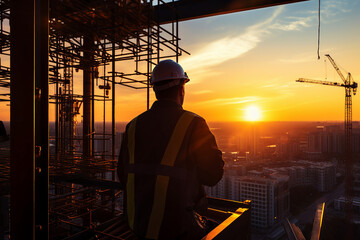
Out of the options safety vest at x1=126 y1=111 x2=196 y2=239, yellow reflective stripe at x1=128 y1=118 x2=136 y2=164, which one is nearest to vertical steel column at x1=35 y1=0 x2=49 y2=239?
yellow reflective stripe at x1=128 y1=118 x2=136 y2=164

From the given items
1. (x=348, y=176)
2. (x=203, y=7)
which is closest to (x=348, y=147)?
(x=348, y=176)

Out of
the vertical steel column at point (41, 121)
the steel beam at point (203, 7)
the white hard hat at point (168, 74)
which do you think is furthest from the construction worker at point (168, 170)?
the steel beam at point (203, 7)

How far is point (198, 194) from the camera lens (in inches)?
83.7

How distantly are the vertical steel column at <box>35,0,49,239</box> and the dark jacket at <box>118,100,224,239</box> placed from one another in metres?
0.78

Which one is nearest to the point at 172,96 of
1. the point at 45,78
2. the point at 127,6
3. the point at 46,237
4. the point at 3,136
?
the point at 45,78

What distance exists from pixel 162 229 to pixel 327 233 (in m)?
40.9

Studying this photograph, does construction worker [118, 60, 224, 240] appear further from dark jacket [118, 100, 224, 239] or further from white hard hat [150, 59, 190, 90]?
white hard hat [150, 59, 190, 90]

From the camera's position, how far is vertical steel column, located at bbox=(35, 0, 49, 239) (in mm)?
2077

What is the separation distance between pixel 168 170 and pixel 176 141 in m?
0.23

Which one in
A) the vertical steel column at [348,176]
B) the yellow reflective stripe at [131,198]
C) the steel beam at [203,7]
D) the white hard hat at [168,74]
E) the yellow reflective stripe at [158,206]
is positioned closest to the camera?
the yellow reflective stripe at [158,206]

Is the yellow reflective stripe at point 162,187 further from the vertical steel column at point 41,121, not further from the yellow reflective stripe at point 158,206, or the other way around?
the vertical steel column at point 41,121

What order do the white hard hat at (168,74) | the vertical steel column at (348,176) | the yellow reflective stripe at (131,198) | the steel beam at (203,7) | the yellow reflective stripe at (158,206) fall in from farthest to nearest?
the vertical steel column at (348,176), the steel beam at (203,7), the white hard hat at (168,74), the yellow reflective stripe at (131,198), the yellow reflective stripe at (158,206)

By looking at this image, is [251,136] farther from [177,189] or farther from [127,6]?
[177,189]

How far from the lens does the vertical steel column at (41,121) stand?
81.8 inches
